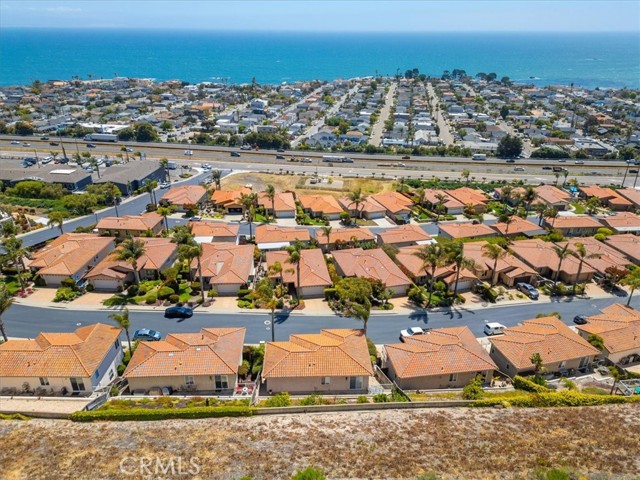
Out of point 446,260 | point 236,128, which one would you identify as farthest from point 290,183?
point 236,128

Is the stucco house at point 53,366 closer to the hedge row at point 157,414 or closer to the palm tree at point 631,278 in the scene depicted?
the hedge row at point 157,414

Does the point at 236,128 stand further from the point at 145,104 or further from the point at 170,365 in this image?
the point at 170,365

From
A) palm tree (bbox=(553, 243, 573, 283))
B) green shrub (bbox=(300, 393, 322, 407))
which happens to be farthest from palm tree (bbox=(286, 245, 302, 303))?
palm tree (bbox=(553, 243, 573, 283))

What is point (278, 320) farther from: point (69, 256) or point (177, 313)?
point (69, 256)

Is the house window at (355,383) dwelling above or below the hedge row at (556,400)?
below

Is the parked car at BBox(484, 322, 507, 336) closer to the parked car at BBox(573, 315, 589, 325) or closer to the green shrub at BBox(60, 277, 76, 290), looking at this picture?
the parked car at BBox(573, 315, 589, 325)

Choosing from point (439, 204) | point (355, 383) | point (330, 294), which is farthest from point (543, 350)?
point (439, 204)

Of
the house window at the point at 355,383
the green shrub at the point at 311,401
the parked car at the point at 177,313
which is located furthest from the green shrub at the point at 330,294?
the green shrub at the point at 311,401
